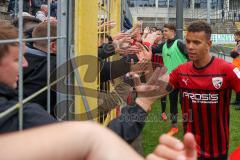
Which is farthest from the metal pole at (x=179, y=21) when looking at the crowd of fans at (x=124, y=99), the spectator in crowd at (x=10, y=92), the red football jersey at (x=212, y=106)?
the spectator in crowd at (x=10, y=92)

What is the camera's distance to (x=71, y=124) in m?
0.80

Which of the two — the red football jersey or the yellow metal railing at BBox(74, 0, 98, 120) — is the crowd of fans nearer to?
the red football jersey

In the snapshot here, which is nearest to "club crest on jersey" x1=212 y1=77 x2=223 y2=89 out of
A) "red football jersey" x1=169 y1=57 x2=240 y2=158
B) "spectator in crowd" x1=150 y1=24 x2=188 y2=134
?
"red football jersey" x1=169 y1=57 x2=240 y2=158

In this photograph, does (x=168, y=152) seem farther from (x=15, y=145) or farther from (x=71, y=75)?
(x=71, y=75)

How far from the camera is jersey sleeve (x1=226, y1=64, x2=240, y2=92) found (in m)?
3.20

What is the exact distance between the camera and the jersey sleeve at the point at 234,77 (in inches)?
126

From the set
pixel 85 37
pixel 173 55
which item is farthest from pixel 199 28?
pixel 173 55

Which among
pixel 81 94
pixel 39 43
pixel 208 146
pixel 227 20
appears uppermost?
pixel 227 20

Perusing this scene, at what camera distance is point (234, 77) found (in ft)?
10.6

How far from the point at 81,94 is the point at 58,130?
1.75 meters

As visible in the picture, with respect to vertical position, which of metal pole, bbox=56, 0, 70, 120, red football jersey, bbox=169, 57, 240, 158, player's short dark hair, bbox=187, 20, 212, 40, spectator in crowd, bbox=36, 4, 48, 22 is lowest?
red football jersey, bbox=169, 57, 240, 158

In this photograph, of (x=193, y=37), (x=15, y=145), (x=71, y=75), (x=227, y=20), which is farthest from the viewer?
(x=227, y=20)

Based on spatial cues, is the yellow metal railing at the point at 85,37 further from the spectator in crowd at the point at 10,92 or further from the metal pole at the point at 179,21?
the metal pole at the point at 179,21

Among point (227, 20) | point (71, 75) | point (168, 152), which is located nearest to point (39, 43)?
point (71, 75)
